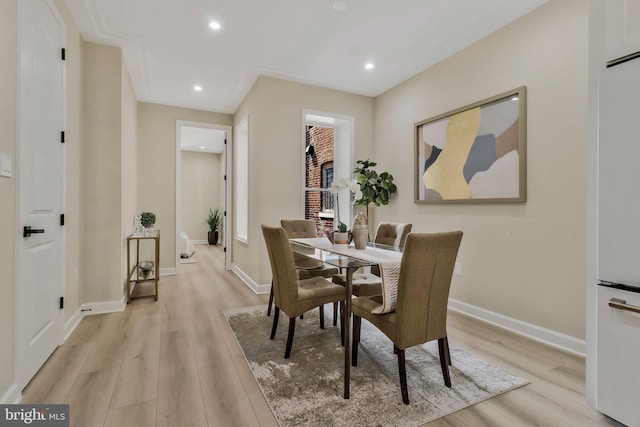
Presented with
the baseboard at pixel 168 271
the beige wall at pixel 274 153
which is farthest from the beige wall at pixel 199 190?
the beige wall at pixel 274 153

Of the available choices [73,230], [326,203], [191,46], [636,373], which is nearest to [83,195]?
Result: [73,230]

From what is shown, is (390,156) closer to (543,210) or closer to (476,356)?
(543,210)

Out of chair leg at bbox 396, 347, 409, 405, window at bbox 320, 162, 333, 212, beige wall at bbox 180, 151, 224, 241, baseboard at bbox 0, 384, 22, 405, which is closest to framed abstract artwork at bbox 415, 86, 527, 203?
window at bbox 320, 162, 333, 212

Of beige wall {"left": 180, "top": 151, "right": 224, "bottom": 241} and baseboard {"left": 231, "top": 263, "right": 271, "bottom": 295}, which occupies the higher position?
beige wall {"left": 180, "top": 151, "right": 224, "bottom": 241}

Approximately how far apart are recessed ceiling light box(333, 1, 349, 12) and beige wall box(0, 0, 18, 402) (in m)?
2.10

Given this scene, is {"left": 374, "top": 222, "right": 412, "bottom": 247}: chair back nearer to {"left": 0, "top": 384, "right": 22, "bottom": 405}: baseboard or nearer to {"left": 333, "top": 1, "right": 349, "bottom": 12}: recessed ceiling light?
{"left": 333, "top": 1, "right": 349, "bottom": 12}: recessed ceiling light

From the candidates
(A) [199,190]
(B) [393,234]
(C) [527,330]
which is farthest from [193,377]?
(A) [199,190]

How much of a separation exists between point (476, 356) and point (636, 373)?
3.14 ft

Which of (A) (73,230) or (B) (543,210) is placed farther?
(A) (73,230)

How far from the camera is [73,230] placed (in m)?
2.74

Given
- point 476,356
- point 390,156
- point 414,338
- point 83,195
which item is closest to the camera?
point 414,338

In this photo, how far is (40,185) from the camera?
2057 mm

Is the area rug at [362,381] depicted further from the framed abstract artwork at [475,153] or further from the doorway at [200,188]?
the doorway at [200,188]

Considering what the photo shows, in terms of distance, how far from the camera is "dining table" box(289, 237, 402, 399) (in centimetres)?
174
